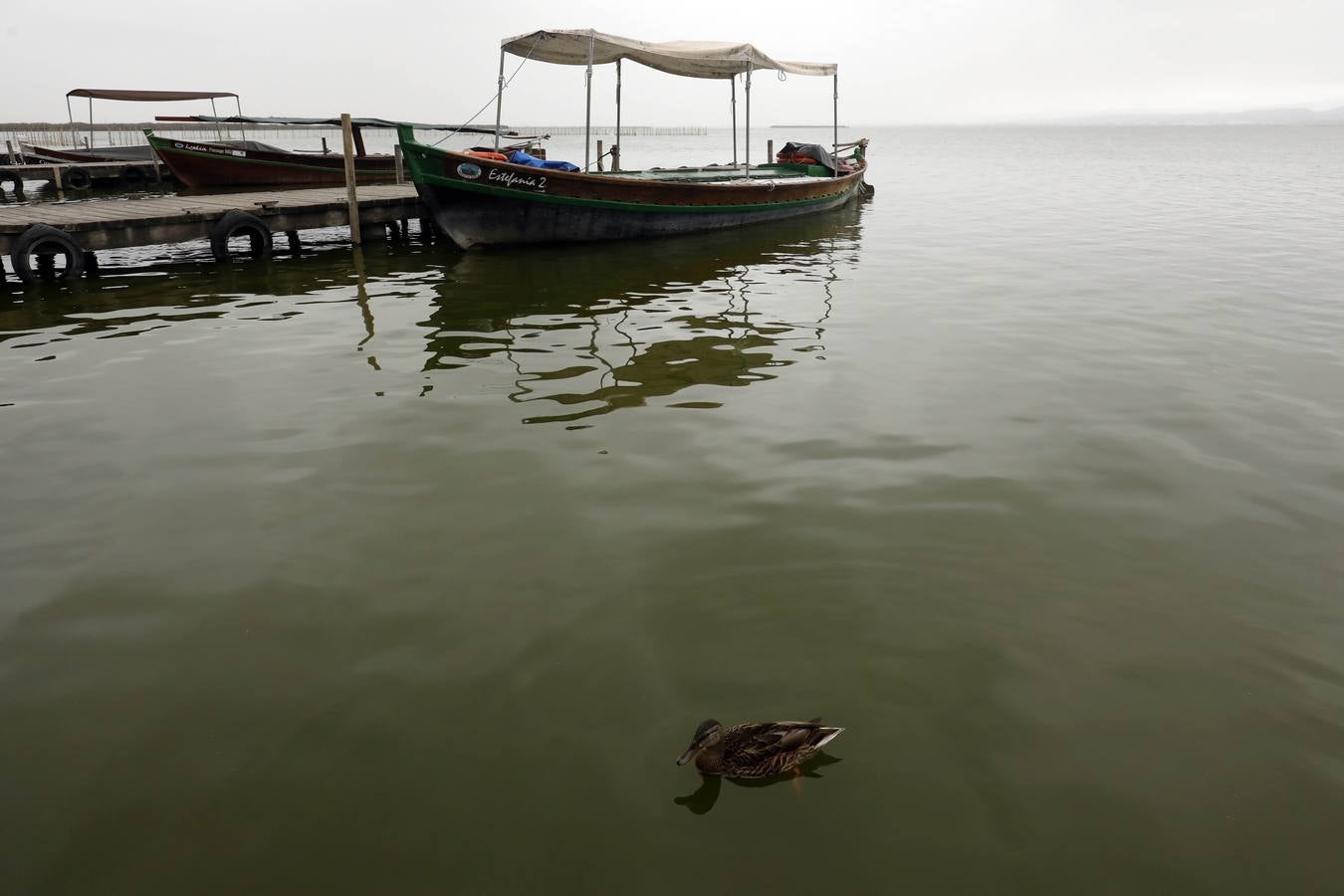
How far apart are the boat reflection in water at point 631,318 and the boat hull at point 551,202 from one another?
354 mm

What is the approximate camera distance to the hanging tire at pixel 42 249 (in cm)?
1191

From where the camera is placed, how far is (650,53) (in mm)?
16000

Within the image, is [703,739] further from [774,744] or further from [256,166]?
[256,166]

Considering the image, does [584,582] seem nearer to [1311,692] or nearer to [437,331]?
[1311,692]

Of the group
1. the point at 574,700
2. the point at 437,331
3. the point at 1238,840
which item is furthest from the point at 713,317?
the point at 1238,840

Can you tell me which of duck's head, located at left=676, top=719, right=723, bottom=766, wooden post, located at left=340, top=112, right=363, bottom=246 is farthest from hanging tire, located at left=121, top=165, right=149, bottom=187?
duck's head, located at left=676, top=719, right=723, bottom=766

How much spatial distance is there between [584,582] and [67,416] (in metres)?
5.35

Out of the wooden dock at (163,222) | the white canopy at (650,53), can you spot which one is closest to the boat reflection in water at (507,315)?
the wooden dock at (163,222)

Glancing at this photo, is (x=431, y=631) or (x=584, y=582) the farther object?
(x=584, y=582)

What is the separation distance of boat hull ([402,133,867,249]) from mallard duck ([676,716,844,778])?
12.9m

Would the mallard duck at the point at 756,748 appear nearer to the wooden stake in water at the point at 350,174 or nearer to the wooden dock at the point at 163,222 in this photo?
the wooden dock at the point at 163,222

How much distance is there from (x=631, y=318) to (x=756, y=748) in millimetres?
8054

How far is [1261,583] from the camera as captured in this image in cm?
438

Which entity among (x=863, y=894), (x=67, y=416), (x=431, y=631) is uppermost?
A: (x=67, y=416)
